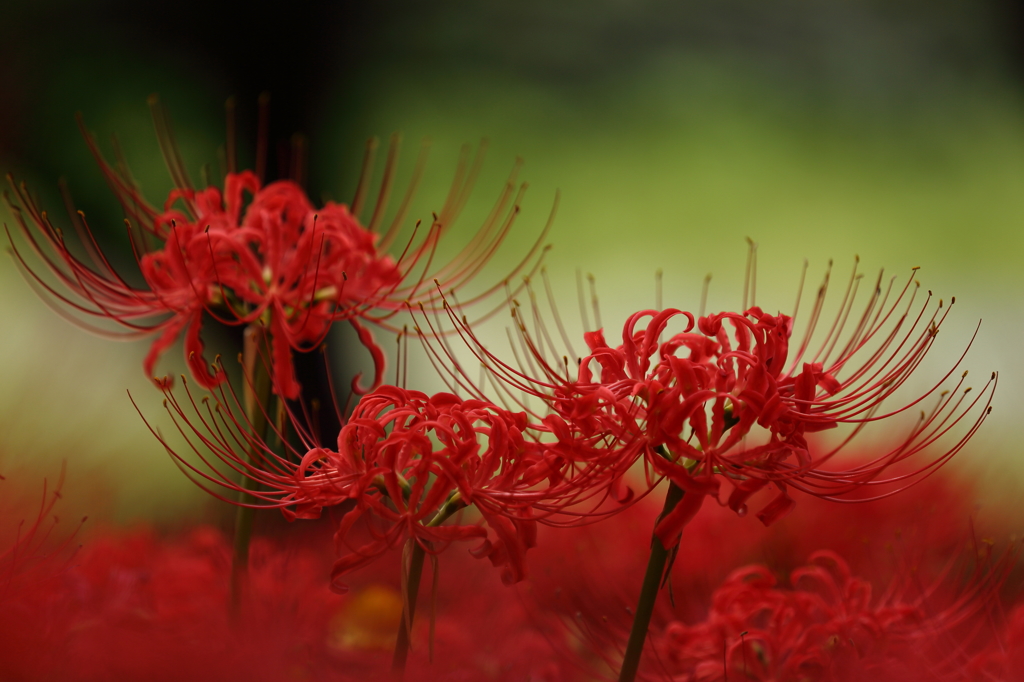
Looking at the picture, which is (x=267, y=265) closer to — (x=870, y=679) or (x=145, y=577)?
(x=145, y=577)

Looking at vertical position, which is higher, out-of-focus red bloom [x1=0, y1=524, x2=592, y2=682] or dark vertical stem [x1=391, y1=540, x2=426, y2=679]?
dark vertical stem [x1=391, y1=540, x2=426, y2=679]

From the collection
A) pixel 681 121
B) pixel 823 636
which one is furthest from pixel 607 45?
pixel 823 636

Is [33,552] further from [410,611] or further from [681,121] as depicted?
[681,121]

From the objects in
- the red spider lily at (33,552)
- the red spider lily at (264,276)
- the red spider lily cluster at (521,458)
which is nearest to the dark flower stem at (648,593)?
the red spider lily cluster at (521,458)

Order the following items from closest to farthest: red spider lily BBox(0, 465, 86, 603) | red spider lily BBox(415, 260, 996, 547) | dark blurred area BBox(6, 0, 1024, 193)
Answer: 1. red spider lily BBox(415, 260, 996, 547)
2. red spider lily BBox(0, 465, 86, 603)
3. dark blurred area BBox(6, 0, 1024, 193)

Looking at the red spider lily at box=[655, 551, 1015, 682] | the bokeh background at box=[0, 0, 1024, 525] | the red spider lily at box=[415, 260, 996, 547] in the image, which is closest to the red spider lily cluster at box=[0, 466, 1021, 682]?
the red spider lily at box=[655, 551, 1015, 682]

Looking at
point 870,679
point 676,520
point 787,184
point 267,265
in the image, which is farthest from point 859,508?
point 787,184

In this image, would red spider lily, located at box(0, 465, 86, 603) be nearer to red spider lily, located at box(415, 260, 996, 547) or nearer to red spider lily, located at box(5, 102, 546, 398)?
red spider lily, located at box(5, 102, 546, 398)

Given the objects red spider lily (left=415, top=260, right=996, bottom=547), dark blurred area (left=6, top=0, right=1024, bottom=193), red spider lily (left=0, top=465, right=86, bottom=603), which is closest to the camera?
red spider lily (left=415, top=260, right=996, bottom=547)
